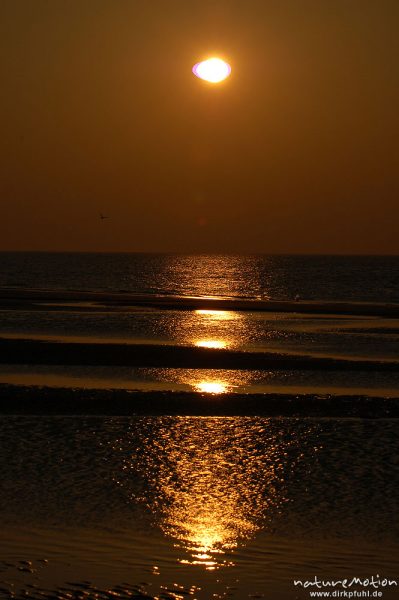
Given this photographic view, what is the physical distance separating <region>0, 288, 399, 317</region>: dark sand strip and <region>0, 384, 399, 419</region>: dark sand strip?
35.5 m

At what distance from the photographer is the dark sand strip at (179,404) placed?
854 inches

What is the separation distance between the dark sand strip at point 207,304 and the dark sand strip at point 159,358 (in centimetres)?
2394

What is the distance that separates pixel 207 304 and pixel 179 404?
4885cm

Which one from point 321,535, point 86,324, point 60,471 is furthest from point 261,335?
point 321,535

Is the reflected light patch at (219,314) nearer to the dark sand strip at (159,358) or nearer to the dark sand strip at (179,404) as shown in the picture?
the dark sand strip at (159,358)

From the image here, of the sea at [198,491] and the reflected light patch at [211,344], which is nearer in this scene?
the sea at [198,491]

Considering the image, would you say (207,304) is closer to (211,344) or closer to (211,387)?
(211,344)

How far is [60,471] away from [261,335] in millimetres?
28481

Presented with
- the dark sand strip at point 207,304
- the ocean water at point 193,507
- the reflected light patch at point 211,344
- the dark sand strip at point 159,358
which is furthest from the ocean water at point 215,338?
the ocean water at point 193,507

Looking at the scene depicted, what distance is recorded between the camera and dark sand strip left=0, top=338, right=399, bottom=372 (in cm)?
3145

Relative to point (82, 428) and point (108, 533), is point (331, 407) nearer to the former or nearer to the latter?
point (82, 428)

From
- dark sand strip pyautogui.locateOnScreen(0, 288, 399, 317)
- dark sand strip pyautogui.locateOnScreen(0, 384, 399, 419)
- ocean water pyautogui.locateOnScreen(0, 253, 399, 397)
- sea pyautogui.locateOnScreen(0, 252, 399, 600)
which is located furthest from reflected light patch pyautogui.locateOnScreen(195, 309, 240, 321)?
dark sand strip pyautogui.locateOnScreen(0, 384, 399, 419)

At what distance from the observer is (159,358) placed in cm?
3322

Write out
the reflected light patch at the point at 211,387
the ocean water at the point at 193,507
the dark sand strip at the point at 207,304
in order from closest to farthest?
1. the ocean water at the point at 193,507
2. the reflected light patch at the point at 211,387
3. the dark sand strip at the point at 207,304
